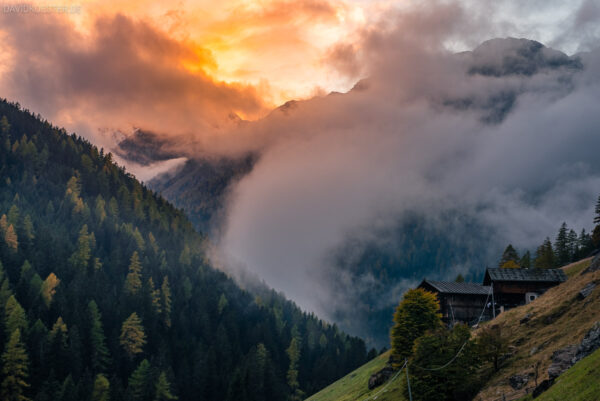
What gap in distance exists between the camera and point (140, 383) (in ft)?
449

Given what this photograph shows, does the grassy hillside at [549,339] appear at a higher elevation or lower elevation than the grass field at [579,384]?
higher

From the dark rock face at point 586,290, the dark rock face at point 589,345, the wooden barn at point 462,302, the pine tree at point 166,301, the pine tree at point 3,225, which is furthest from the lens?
the pine tree at point 166,301

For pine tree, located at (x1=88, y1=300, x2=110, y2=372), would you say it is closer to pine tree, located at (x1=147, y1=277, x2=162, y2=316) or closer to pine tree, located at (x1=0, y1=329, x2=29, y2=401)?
pine tree, located at (x1=0, y1=329, x2=29, y2=401)

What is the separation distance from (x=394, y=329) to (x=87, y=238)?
133 m

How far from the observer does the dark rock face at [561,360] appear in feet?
150

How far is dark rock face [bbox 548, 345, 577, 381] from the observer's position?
1800 inches

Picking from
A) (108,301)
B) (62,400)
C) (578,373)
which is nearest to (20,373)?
(62,400)

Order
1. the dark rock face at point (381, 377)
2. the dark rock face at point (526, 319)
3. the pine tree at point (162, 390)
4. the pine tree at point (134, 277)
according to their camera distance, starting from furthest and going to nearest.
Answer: the pine tree at point (134, 277) < the pine tree at point (162, 390) < the dark rock face at point (381, 377) < the dark rock face at point (526, 319)

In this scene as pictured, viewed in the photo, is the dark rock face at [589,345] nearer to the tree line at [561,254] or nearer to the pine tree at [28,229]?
the tree line at [561,254]

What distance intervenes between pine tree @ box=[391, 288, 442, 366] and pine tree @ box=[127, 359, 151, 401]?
77.9 m

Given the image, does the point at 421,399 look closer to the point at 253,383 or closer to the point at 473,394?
the point at 473,394

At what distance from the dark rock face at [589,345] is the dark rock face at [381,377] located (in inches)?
1458

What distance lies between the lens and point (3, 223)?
167m

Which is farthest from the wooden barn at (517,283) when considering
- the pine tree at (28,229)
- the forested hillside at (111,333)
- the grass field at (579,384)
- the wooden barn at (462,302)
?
the pine tree at (28,229)
